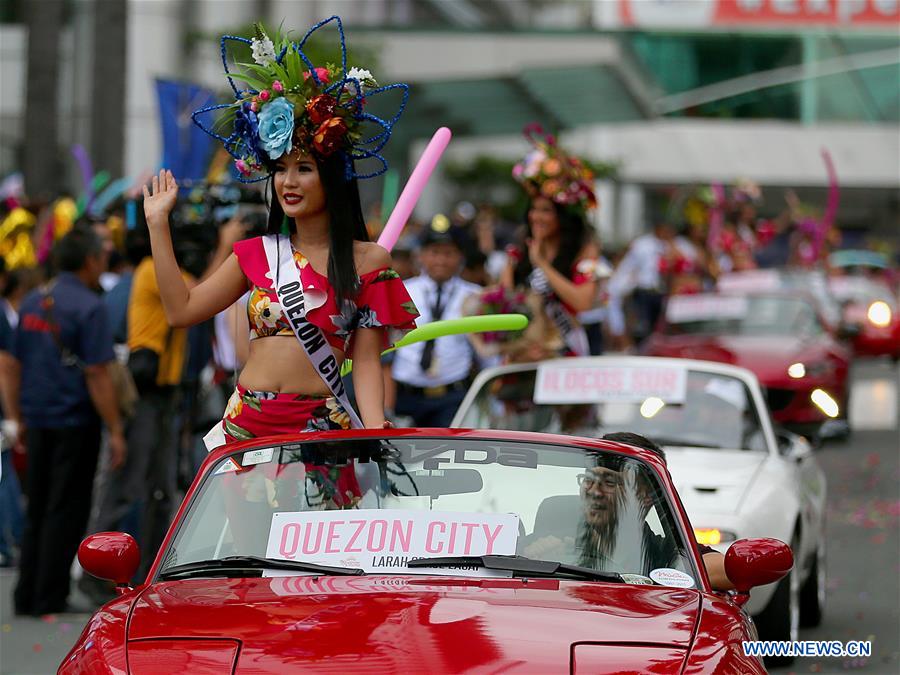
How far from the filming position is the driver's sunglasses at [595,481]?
5.21 meters

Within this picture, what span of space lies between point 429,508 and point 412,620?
762 mm

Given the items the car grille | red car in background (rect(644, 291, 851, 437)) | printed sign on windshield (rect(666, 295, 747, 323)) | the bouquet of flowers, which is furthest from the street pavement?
the bouquet of flowers

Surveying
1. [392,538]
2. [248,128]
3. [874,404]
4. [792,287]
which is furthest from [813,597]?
[874,404]

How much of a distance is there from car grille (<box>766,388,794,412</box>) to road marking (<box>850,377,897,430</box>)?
11.2 ft

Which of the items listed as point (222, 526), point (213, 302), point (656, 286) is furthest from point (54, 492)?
point (656, 286)

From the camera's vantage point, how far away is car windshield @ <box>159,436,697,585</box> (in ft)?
16.2

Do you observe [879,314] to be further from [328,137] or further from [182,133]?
[328,137]

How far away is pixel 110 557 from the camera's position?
5086 millimetres

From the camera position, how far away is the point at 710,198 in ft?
83.4

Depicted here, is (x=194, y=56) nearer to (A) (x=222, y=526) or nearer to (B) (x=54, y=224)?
(B) (x=54, y=224)

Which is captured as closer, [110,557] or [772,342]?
[110,557]

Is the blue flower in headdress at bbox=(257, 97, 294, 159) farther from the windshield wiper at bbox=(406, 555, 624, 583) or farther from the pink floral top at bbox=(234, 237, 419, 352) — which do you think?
the windshield wiper at bbox=(406, 555, 624, 583)

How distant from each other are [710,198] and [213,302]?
19978 mm

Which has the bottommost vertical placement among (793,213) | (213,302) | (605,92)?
(793,213)
